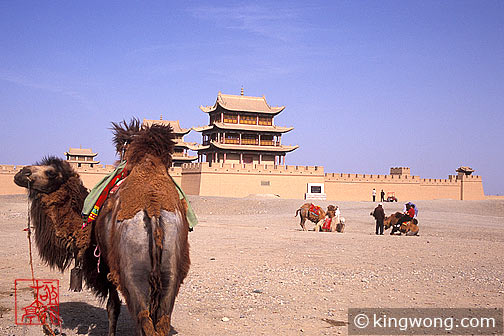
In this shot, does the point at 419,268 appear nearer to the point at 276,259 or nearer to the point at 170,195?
the point at 276,259

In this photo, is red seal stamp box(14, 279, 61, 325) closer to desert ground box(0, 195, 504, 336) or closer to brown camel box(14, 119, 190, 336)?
desert ground box(0, 195, 504, 336)

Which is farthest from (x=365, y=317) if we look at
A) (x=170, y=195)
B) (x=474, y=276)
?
(x=474, y=276)

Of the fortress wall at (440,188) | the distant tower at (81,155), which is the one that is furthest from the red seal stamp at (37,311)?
the distant tower at (81,155)

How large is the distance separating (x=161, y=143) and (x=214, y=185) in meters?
40.3

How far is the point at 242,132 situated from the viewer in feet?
165

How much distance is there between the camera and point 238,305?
6523 millimetres

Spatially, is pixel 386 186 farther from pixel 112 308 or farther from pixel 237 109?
pixel 112 308

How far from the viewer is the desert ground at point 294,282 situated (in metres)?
5.70

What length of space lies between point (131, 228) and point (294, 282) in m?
5.04

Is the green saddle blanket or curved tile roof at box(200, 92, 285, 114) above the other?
curved tile roof at box(200, 92, 285, 114)

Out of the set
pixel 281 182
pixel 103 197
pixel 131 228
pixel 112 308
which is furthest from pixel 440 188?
pixel 131 228

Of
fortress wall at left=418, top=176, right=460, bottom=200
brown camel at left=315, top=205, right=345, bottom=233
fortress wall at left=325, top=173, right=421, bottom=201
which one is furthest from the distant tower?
brown camel at left=315, top=205, right=345, bottom=233

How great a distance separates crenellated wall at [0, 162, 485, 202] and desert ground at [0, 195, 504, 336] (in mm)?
28477

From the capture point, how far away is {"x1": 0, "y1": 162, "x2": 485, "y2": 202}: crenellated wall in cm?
4484
